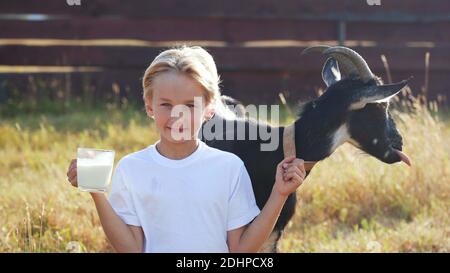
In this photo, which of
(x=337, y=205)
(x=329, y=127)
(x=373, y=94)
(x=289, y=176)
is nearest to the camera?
(x=289, y=176)

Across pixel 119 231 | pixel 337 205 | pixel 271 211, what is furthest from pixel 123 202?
pixel 337 205

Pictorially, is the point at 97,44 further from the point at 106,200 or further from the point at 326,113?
the point at 106,200

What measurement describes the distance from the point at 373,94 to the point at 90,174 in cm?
246

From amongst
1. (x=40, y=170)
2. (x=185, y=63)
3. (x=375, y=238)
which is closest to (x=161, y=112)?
(x=185, y=63)

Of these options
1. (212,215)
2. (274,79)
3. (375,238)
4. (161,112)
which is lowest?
(375,238)

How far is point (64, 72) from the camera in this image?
10977 millimetres

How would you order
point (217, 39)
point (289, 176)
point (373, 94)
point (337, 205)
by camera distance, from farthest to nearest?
point (217, 39) → point (337, 205) → point (373, 94) → point (289, 176)

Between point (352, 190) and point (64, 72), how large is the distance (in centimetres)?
568

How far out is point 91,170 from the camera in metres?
2.82

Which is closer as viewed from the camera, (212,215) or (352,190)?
(212,215)

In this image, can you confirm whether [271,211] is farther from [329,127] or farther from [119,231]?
[329,127]

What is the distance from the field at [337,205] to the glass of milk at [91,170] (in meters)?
2.22
